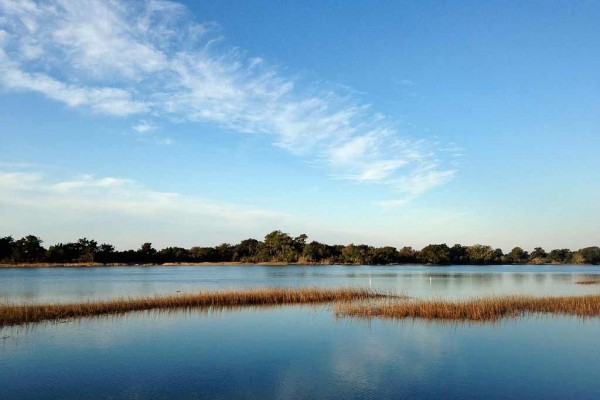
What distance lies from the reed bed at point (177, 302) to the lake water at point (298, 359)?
1552 millimetres

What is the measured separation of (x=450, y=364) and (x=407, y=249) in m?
148

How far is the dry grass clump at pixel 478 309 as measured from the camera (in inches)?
970

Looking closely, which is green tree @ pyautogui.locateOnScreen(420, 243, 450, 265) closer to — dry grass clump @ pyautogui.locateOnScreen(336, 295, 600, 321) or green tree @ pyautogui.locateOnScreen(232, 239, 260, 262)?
green tree @ pyautogui.locateOnScreen(232, 239, 260, 262)

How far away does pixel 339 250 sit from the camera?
152 metres

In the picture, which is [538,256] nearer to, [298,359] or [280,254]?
[280,254]

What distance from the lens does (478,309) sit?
25000 mm

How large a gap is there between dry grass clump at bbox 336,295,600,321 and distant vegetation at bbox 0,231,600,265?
99128 millimetres

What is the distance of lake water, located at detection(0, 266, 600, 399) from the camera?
1255 centimetres

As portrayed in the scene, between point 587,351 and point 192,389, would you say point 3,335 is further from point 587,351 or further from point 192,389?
point 587,351

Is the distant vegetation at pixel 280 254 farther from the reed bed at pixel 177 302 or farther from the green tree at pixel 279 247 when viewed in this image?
the reed bed at pixel 177 302

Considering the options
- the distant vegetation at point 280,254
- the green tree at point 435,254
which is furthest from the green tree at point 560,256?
the green tree at point 435,254

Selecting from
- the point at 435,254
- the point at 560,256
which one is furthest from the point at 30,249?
the point at 560,256

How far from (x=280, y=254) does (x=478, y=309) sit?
11947 centimetres

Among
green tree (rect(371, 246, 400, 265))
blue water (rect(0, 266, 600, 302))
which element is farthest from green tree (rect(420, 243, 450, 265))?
blue water (rect(0, 266, 600, 302))
